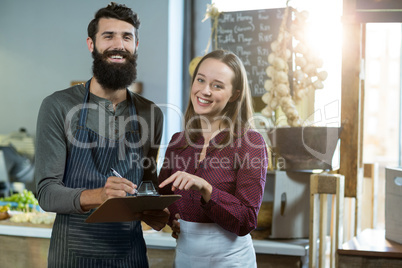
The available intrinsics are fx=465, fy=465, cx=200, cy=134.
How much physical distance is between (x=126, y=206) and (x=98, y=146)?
0.45 m

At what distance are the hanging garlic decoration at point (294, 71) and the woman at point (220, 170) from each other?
0.64 metres

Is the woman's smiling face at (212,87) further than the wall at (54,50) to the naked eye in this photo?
No

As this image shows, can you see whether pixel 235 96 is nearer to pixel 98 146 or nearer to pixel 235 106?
pixel 235 106

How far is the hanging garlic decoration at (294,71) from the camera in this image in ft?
7.72

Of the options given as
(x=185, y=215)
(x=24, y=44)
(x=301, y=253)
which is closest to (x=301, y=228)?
(x=301, y=253)

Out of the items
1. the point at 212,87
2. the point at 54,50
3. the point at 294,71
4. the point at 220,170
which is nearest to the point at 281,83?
the point at 294,71

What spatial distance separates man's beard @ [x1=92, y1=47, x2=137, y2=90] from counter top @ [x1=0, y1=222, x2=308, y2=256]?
926 millimetres

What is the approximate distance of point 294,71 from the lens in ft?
7.94

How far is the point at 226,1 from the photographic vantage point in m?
4.62

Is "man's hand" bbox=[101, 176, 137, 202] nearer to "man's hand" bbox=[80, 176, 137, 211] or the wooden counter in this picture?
"man's hand" bbox=[80, 176, 137, 211]

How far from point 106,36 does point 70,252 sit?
80 centimetres

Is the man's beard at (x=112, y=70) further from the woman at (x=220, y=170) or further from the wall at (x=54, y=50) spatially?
the wall at (x=54, y=50)

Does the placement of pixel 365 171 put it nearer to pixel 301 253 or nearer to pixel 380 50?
pixel 301 253

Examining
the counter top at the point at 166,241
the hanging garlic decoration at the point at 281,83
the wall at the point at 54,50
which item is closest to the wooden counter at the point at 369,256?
the counter top at the point at 166,241
